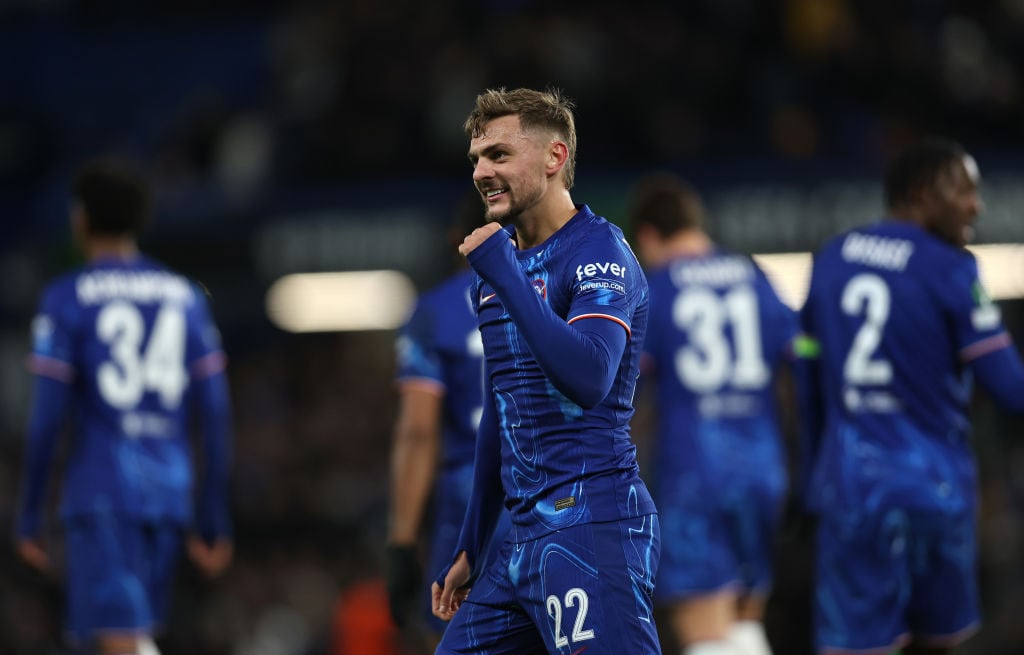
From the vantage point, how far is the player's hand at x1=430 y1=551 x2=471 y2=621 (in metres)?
4.66

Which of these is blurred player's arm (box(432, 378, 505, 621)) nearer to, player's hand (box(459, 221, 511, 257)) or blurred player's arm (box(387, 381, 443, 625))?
player's hand (box(459, 221, 511, 257))

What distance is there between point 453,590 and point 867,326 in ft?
7.75

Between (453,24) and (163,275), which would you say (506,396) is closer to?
(163,275)

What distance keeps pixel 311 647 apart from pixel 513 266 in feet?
31.3

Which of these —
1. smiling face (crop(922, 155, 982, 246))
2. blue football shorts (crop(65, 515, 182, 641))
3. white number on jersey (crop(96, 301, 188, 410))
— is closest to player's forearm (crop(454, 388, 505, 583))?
smiling face (crop(922, 155, 982, 246))

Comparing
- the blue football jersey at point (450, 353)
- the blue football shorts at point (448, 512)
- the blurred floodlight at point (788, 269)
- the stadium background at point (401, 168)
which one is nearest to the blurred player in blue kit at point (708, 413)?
the blue football jersey at point (450, 353)

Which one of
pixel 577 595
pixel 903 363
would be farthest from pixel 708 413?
pixel 577 595

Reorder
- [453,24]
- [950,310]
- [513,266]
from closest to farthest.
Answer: [513,266], [950,310], [453,24]

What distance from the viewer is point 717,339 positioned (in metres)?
7.82

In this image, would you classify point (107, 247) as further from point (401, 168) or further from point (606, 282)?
point (401, 168)

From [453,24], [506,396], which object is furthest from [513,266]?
[453,24]

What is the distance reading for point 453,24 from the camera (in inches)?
683

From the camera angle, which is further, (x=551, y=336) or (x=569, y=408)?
(x=569, y=408)

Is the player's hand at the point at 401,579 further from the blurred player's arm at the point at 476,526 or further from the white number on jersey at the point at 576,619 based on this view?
the white number on jersey at the point at 576,619
